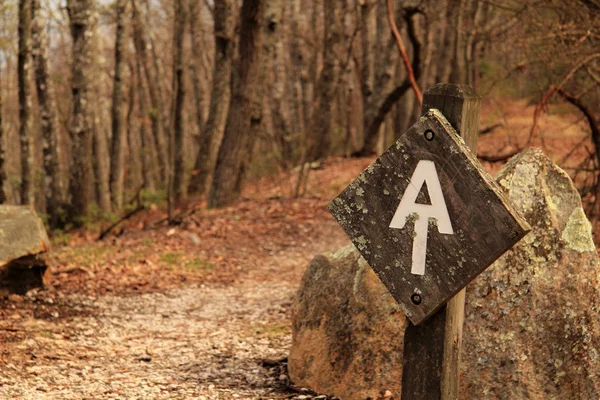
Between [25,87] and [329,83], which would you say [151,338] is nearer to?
[25,87]

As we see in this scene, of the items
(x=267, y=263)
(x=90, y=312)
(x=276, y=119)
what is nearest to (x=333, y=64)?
(x=276, y=119)

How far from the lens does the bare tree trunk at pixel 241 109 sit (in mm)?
11609

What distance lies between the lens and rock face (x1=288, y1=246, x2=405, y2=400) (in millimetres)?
4387

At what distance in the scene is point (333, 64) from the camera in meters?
16.8

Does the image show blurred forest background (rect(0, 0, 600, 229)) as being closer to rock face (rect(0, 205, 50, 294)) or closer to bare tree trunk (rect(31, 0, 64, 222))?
bare tree trunk (rect(31, 0, 64, 222))

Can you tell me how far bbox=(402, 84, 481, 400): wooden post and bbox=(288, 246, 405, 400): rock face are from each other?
1.72 metres

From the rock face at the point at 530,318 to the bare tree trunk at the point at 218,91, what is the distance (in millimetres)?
9945

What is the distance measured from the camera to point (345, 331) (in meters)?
4.59

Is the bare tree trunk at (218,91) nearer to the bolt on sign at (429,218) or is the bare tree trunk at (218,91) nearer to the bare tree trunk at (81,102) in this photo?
the bare tree trunk at (81,102)

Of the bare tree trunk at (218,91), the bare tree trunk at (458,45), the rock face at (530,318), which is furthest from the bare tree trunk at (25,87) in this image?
the rock face at (530,318)

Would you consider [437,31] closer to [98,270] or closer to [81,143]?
[81,143]

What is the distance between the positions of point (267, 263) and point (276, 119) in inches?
410

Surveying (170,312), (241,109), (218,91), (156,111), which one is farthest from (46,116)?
(170,312)

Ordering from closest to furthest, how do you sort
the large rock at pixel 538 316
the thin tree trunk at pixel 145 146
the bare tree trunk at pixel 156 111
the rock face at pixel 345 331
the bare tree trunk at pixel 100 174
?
the large rock at pixel 538 316, the rock face at pixel 345 331, the bare tree trunk at pixel 100 174, the bare tree trunk at pixel 156 111, the thin tree trunk at pixel 145 146
